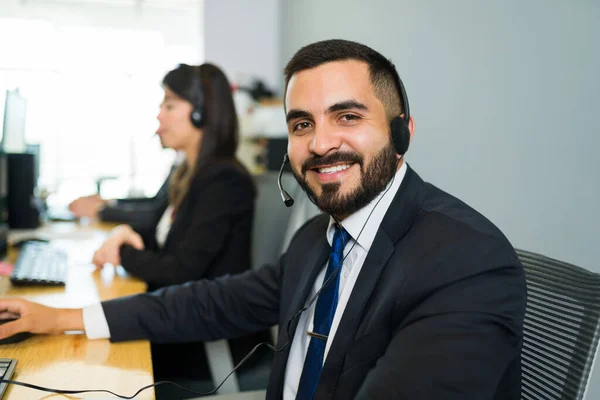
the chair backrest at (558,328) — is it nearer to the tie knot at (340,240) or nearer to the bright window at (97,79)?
the tie knot at (340,240)

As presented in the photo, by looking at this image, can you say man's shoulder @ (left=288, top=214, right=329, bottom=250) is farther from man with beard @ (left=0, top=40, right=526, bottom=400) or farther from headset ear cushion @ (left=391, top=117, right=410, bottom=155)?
headset ear cushion @ (left=391, top=117, right=410, bottom=155)

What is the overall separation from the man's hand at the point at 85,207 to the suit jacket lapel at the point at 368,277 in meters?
2.11

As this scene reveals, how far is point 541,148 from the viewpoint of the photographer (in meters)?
1.06

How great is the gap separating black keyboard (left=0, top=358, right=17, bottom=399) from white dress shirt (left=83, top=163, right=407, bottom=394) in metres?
0.45

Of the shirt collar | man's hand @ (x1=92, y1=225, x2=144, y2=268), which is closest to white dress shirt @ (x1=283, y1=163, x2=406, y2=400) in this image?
the shirt collar

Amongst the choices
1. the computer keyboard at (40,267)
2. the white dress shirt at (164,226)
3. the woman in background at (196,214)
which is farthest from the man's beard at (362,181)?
the white dress shirt at (164,226)

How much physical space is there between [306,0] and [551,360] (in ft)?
8.09

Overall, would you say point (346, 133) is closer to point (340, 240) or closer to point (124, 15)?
point (340, 240)

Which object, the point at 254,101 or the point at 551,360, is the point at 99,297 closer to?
the point at 551,360

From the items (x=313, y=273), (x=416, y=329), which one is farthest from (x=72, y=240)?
(x=416, y=329)

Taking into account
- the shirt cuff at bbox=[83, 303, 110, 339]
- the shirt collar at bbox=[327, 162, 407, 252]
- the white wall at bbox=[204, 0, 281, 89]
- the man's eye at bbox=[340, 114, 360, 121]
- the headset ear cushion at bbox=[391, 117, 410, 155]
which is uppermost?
the white wall at bbox=[204, 0, 281, 89]

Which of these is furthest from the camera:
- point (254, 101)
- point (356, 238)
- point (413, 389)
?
point (254, 101)

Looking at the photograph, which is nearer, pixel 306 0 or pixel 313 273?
pixel 313 273

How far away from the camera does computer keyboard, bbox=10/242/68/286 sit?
1365 mm
